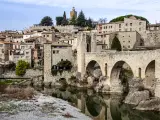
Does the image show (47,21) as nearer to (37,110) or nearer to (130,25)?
(130,25)

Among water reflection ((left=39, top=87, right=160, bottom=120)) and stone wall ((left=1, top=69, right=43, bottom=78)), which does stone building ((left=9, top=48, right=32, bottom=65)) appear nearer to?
stone wall ((left=1, top=69, right=43, bottom=78))

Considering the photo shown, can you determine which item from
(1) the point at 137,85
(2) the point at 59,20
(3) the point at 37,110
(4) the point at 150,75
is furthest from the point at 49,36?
(3) the point at 37,110

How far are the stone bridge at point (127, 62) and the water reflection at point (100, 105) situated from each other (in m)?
3.52

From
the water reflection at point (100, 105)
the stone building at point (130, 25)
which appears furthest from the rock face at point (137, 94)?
the stone building at point (130, 25)

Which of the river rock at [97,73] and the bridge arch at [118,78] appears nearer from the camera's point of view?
the bridge arch at [118,78]

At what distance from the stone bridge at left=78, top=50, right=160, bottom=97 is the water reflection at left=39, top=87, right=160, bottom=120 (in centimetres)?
352

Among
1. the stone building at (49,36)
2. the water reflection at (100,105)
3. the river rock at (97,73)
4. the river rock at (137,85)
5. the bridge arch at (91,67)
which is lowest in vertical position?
the water reflection at (100,105)

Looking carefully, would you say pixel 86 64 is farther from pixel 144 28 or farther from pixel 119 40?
pixel 144 28

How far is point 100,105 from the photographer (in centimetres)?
3566

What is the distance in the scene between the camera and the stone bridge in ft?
116

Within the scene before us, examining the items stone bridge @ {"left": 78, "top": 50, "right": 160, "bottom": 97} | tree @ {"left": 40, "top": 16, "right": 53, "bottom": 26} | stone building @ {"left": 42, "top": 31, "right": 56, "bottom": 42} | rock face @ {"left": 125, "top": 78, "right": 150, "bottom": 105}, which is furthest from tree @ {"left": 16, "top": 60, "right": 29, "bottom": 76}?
tree @ {"left": 40, "top": 16, "right": 53, "bottom": 26}

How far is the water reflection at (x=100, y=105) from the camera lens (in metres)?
29.6

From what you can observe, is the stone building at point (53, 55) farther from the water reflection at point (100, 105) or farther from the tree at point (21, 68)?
the water reflection at point (100, 105)

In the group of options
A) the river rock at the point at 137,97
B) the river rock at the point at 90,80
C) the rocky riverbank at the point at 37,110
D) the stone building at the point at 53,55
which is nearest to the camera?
the rocky riverbank at the point at 37,110
